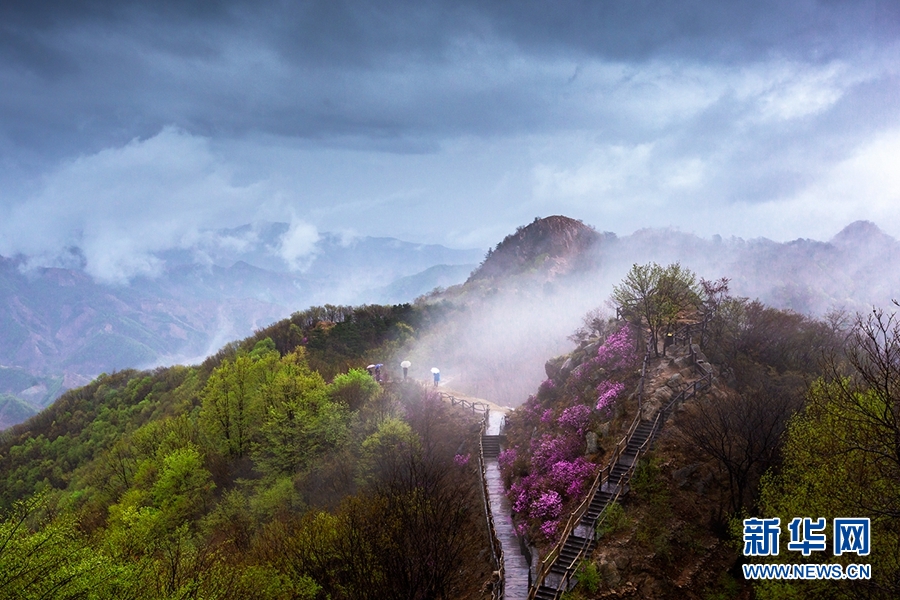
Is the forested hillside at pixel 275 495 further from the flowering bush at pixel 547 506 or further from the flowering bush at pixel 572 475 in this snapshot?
the flowering bush at pixel 572 475

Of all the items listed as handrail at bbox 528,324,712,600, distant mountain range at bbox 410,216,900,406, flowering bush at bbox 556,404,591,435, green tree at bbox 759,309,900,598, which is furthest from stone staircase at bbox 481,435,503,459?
distant mountain range at bbox 410,216,900,406

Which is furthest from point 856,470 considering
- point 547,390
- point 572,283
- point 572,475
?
point 572,283

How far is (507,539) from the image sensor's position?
31.1m

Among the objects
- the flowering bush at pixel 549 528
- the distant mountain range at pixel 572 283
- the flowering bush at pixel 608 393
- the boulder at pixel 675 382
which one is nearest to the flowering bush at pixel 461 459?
the flowering bush at pixel 608 393

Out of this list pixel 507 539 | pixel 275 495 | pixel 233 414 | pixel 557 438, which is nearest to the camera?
pixel 507 539

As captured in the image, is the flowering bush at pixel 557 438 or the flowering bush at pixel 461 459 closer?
the flowering bush at pixel 557 438

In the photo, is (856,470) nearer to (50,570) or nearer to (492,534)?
(492,534)

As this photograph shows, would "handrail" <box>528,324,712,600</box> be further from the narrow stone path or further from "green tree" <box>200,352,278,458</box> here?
"green tree" <box>200,352,278,458</box>

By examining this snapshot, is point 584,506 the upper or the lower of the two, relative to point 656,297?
lower

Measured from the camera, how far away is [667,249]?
173 m

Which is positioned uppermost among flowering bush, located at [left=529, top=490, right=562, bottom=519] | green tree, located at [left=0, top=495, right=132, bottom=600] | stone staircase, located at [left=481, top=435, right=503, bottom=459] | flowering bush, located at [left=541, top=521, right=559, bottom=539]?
stone staircase, located at [left=481, top=435, right=503, bottom=459]

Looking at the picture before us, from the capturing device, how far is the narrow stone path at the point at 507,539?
84.9 feet

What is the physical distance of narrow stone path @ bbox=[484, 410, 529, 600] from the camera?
84.9ft

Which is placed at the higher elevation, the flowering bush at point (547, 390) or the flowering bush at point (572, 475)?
the flowering bush at point (547, 390)
